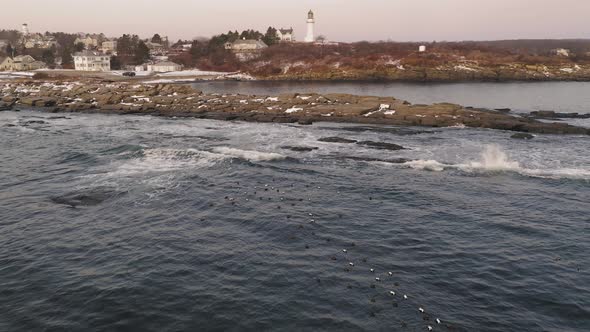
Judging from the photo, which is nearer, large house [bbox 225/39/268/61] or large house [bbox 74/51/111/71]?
large house [bbox 74/51/111/71]

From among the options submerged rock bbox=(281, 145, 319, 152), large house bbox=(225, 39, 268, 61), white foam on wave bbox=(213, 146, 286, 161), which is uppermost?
large house bbox=(225, 39, 268, 61)

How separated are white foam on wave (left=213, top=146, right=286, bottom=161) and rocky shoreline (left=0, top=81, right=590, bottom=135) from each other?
18.9m

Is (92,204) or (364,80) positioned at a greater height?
(364,80)

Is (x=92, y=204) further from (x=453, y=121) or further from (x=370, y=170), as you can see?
(x=453, y=121)

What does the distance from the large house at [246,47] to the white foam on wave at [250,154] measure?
441 ft

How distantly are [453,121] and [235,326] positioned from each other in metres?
48.7

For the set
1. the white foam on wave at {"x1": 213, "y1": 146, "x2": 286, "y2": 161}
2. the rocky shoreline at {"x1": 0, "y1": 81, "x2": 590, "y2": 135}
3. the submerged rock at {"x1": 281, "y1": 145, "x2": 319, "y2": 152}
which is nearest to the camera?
the white foam on wave at {"x1": 213, "y1": 146, "x2": 286, "y2": 161}

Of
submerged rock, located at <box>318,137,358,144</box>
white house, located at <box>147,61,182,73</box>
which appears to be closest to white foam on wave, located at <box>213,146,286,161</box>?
submerged rock, located at <box>318,137,358,144</box>

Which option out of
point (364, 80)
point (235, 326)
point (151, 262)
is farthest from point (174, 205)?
point (364, 80)

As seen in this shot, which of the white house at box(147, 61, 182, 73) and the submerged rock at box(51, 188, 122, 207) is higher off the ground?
the white house at box(147, 61, 182, 73)

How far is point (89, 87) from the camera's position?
88000 mm

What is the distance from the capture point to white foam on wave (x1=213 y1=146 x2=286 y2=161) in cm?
4034

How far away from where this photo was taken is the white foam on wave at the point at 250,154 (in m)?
40.3

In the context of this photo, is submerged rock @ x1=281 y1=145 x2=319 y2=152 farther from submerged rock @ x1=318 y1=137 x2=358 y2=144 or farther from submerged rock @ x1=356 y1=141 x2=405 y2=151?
submerged rock @ x1=356 y1=141 x2=405 y2=151
